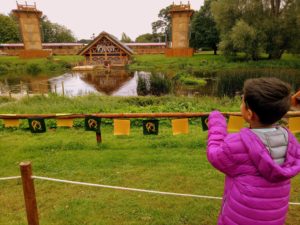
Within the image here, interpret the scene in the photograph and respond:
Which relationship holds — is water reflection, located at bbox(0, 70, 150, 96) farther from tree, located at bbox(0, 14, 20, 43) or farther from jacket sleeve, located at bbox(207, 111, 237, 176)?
tree, located at bbox(0, 14, 20, 43)

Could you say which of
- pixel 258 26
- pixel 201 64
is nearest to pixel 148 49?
pixel 201 64

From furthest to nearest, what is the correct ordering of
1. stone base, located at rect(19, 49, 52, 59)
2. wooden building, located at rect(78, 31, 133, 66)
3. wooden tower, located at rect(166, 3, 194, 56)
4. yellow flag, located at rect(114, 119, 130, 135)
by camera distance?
stone base, located at rect(19, 49, 52, 59) < wooden tower, located at rect(166, 3, 194, 56) < wooden building, located at rect(78, 31, 133, 66) < yellow flag, located at rect(114, 119, 130, 135)

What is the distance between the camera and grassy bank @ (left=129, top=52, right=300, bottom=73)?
1341 inches

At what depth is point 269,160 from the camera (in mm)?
1508

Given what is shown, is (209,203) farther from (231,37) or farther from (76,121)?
(231,37)

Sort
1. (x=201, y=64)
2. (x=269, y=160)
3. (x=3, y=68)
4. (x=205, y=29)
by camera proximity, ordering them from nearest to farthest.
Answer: (x=269, y=160) → (x=201, y=64) → (x=3, y=68) → (x=205, y=29)

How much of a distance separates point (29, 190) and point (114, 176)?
220 centimetres

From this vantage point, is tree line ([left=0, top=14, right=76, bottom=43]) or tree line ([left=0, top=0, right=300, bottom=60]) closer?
tree line ([left=0, top=0, right=300, bottom=60])

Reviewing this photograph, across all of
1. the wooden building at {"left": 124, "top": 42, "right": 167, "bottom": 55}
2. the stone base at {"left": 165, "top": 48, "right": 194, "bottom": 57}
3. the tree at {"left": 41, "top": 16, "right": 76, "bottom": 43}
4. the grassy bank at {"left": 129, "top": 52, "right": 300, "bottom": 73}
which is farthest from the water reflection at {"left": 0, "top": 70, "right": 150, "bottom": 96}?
the tree at {"left": 41, "top": 16, "right": 76, "bottom": 43}

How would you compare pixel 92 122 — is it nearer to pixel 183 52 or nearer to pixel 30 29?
pixel 183 52

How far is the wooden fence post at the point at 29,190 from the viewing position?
250 centimetres

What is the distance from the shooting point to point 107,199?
396 cm

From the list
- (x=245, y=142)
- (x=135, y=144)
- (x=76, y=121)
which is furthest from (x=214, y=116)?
(x=76, y=121)

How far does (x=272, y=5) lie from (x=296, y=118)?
35.1 metres
